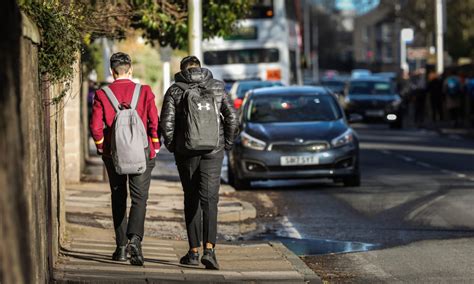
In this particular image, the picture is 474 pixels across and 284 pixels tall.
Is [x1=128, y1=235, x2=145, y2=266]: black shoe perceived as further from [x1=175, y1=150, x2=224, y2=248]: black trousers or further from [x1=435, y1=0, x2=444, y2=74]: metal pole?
[x1=435, y1=0, x2=444, y2=74]: metal pole

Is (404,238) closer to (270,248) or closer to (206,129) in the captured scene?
(270,248)

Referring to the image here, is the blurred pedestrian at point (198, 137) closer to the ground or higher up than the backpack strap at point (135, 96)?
closer to the ground

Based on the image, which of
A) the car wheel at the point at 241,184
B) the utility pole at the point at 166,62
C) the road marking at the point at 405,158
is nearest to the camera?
the car wheel at the point at 241,184

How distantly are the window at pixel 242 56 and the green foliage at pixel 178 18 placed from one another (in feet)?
69.9

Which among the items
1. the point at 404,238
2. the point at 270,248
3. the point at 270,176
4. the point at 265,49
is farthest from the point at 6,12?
the point at 265,49

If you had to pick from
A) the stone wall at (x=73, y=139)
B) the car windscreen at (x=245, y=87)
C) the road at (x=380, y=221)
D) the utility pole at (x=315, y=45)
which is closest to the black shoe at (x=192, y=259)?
the road at (x=380, y=221)

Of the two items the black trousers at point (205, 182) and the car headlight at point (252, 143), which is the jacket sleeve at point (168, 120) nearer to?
the black trousers at point (205, 182)

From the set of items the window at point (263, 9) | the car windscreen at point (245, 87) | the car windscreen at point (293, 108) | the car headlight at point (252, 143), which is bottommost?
the car headlight at point (252, 143)

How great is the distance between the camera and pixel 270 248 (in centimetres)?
1159

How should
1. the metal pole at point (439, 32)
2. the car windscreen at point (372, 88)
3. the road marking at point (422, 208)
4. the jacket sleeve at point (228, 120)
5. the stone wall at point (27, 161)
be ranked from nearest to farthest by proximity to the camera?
the stone wall at point (27, 161)
the jacket sleeve at point (228, 120)
the road marking at point (422, 208)
the car windscreen at point (372, 88)
the metal pole at point (439, 32)

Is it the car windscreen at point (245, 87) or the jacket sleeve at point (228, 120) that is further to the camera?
the car windscreen at point (245, 87)

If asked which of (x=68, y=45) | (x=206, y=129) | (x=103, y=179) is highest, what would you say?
(x=68, y=45)

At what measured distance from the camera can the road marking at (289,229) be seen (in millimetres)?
13381

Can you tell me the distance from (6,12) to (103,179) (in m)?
14.6
